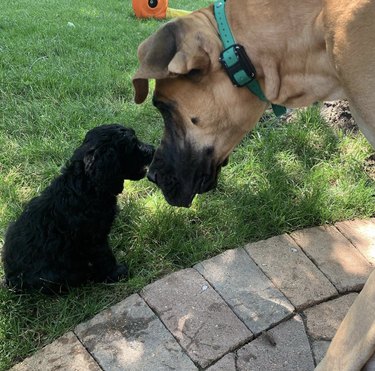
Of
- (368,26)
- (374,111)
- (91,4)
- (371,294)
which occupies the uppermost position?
(368,26)

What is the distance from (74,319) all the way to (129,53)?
402cm

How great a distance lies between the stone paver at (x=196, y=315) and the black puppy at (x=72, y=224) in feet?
1.20

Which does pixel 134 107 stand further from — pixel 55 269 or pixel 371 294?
pixel 371 294

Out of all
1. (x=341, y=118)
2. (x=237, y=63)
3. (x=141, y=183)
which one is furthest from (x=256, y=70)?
(x=341, y=118)

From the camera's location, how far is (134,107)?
14.6ft

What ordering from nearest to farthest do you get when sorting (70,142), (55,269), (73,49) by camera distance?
1. (55,269)
2. (70,142)
3. (73,49)

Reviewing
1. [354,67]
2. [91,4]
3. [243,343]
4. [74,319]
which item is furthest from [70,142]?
[91,4]

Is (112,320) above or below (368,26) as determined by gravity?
below

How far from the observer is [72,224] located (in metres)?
2.71

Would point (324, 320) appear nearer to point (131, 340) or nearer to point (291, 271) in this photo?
point (291, 271)

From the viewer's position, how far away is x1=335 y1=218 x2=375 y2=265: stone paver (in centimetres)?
314

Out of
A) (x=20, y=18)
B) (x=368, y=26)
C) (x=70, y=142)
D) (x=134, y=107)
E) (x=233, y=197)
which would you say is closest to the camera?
(x=368, y=26)

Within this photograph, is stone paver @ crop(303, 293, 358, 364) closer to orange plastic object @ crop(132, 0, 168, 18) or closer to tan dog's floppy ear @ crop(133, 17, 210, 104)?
tan dog's floppy ear @ crop(133, 17, 210, 104)

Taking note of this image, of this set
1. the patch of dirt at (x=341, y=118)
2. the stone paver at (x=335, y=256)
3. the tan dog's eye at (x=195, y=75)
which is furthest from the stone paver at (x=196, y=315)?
the patch of dirt at (x=341, y=118)
